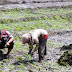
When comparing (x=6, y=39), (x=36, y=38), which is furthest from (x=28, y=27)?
(x=36, y=38)

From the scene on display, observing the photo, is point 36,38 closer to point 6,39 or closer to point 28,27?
point 6,39

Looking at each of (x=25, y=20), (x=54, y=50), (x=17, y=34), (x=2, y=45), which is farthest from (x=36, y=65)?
(x=25, y=20)

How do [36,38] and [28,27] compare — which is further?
[28,27]

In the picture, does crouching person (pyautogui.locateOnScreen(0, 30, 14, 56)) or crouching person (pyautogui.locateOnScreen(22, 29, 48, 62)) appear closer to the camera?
crouching person (pyautogui.locateOnScreen(22, 29, 48, 62))

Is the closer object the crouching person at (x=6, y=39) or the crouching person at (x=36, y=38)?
the crouching person at (x=36, y=38)

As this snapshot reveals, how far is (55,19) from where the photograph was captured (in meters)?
13.2

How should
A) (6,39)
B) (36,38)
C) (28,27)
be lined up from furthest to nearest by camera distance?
(28,27) < (6,39) < (36,38)

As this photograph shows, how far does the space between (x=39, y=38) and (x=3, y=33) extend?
3.41ft

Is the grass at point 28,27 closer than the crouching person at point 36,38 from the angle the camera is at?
No

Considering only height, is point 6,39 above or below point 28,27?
below

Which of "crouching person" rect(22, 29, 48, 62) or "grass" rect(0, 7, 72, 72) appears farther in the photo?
"grass" rect(0, 7, 72, 72)

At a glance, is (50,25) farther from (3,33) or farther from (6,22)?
(3,33)

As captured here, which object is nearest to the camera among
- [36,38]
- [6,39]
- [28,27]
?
[36,38]

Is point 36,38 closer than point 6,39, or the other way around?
point 36,38
